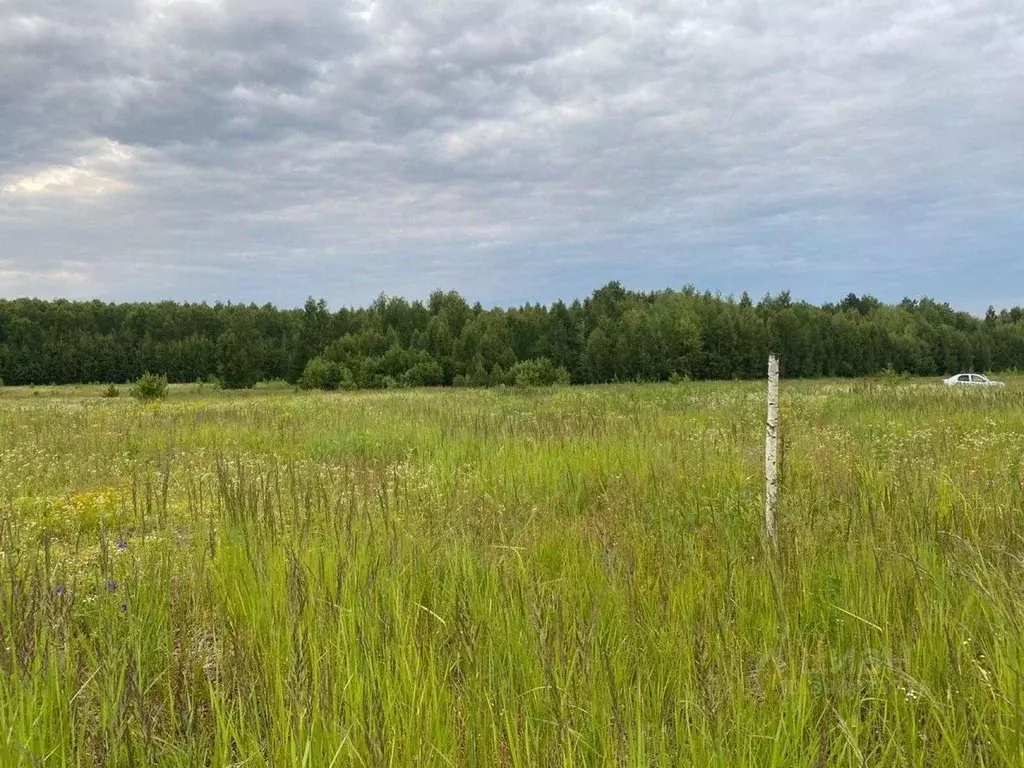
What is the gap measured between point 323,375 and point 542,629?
57921mm

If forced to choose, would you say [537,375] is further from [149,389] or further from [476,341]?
[476,341]

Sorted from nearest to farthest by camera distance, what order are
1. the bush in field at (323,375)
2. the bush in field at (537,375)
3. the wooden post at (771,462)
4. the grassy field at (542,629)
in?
the grassy field at (542,629)
the wooden post at (771,462)
the bush in field at (537,375)
the bush in field at (323,375)

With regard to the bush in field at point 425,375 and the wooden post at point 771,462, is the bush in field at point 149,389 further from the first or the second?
the bush in field at point 425,375

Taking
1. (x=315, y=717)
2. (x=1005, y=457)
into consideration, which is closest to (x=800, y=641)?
(x=315, y=717)

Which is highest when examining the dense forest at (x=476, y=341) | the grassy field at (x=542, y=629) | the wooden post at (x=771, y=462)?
the dense forest at (x=476, y=341)

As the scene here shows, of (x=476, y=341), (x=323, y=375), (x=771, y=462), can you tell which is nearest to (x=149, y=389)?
(x=771, y=462)

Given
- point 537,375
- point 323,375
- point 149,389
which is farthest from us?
point 323,375

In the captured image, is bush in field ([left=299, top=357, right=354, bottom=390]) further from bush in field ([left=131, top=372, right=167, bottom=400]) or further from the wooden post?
the wooden post

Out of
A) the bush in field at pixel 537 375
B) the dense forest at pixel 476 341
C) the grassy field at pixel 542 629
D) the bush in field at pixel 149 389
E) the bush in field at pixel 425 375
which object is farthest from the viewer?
the dense forest at pixel 476 341

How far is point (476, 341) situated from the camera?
227ft

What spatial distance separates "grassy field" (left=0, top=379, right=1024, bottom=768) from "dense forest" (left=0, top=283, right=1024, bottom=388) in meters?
49.1

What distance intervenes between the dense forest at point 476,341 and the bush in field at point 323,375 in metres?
0.13

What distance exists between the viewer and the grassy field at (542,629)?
1858mm

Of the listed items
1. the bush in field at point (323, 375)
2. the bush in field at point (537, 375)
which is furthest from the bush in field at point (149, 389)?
the bush in field at point (323, 375)
